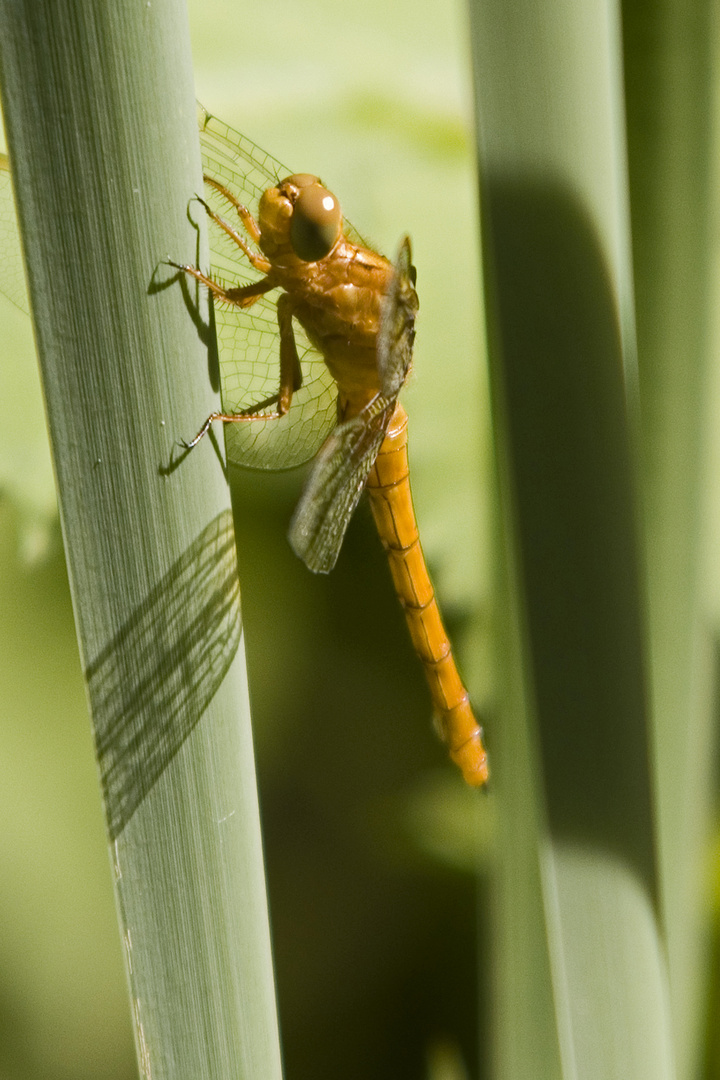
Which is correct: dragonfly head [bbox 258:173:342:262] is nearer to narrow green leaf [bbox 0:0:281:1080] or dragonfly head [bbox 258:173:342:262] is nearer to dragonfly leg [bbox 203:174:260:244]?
dragonfly leg [bbox 203:174:260:244]

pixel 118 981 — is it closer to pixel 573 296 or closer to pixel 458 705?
pixel 458 705

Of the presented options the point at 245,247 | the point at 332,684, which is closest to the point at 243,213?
the point at 245,247

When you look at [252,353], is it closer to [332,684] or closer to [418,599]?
[418,599]

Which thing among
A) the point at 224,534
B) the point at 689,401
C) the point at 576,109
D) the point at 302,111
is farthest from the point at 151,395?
the point at 302,111

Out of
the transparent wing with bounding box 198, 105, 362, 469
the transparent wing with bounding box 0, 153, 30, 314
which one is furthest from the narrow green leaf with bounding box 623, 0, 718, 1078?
the transparent wing with bounding box 0, 153, 30, 314

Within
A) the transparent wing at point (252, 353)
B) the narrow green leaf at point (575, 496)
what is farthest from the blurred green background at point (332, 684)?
the narrow green leaf at point (575, 496)

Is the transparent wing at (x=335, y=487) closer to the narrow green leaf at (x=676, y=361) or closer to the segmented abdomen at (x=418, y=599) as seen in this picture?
the segmented abdomen at (x=418, y=599)
